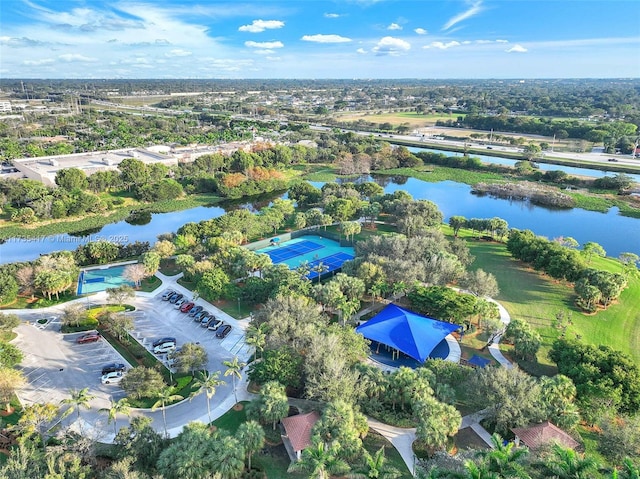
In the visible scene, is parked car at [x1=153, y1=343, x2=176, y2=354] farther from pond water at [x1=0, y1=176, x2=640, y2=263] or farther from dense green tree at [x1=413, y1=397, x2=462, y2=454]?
pond water at [x1=0, y1=176, x2=640, y2=263]

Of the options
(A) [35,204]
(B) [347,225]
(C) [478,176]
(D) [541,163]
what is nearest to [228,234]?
(B) [347,225]

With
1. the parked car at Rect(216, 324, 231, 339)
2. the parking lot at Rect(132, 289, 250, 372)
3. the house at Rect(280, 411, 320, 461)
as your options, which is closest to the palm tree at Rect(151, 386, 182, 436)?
the parking lot at Rect(132, 289, 250, 372)

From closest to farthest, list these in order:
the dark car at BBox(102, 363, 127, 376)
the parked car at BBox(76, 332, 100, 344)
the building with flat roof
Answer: the dark car at BBox(102, 363, 127, 376) < the parked car at BBox(76, 332, 100, 344) < the building with flat roof

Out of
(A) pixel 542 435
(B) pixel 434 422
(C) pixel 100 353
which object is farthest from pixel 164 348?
(A) pixel 542 435

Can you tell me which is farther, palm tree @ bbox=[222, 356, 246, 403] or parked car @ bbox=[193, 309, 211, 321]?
parked car @ bbox=[193, 309, 211, 321]

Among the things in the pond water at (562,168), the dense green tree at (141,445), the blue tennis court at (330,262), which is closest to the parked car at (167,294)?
the blue tennis court at (330,262)

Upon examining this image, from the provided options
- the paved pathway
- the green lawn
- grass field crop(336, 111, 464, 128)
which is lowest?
the green lawn

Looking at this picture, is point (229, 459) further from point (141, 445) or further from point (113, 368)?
point (113, 368)
